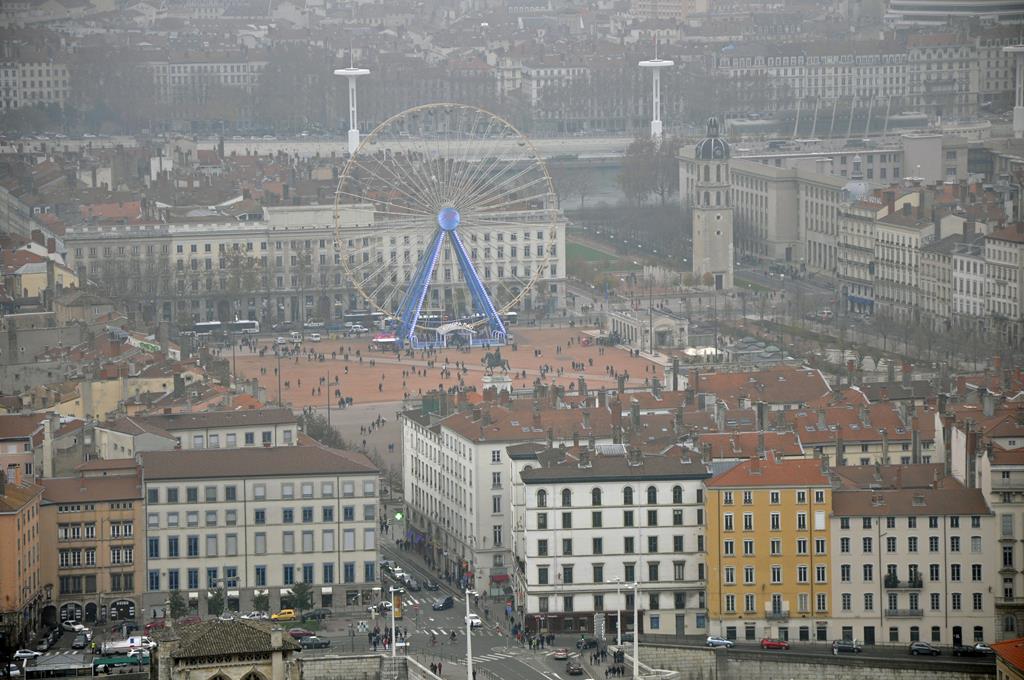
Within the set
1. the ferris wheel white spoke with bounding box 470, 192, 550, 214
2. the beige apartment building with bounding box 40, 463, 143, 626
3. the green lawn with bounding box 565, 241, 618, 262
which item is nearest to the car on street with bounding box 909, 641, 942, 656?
the beige apartment building with bounding box 40, 463, 143, 626

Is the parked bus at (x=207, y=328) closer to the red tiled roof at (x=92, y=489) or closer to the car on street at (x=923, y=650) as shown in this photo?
the red tiled roof at (x=92, y=489)

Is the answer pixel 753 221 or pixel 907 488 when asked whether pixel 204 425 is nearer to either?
pixel 907 488

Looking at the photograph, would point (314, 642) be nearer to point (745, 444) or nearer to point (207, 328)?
point (745, 444)

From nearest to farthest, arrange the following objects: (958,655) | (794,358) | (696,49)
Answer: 1. (958,655)
2. (794,358)
3. (696,49)

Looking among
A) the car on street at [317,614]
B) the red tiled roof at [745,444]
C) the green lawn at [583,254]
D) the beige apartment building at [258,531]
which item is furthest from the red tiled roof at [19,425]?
the green lawn at [583,254]

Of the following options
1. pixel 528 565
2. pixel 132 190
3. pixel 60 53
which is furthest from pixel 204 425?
pixel 60 53

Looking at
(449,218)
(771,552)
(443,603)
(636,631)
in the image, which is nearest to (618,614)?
(636,631)
